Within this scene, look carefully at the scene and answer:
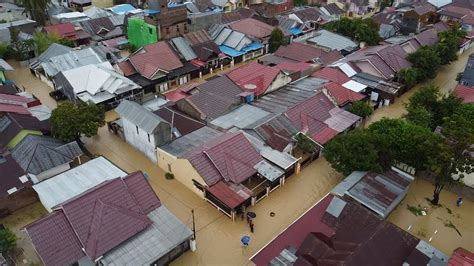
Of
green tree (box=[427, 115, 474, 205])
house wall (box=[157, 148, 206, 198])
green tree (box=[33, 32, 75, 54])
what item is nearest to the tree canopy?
green tree (box=[427, 115, 474, 205])

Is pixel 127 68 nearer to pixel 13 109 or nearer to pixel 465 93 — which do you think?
pixel 13 109

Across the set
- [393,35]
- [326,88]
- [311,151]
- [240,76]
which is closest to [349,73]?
[326,88]

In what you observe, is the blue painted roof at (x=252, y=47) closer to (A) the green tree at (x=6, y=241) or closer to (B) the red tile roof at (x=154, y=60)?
(B) the red tile roof at (x=154, y=60)

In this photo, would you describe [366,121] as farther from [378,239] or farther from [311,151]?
[378,239]

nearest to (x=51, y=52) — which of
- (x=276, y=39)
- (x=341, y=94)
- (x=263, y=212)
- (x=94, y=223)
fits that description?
(x=276, y=39)

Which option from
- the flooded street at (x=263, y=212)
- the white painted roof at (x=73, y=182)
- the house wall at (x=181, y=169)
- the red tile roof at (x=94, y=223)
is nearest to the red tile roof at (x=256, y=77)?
the flooded street at (x=263, y=212)
